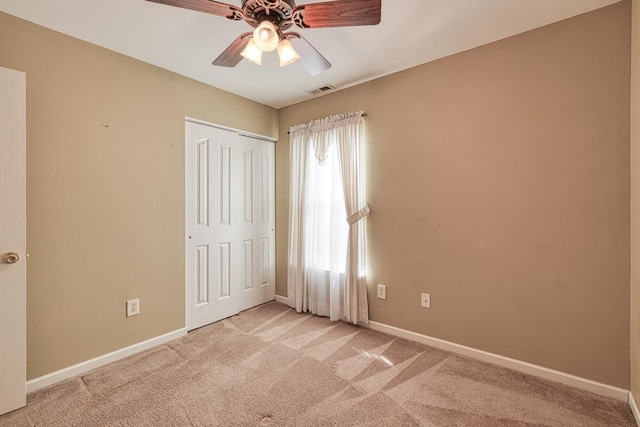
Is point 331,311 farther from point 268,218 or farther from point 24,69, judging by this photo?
point 24,69

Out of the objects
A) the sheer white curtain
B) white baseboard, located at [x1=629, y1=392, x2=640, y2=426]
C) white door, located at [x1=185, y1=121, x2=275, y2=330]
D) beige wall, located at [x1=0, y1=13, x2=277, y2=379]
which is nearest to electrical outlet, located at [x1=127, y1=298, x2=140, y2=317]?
beige wall, located at [x1=0, y1=13, x2=277, y2=379]

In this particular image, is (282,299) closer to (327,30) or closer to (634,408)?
(327,30)

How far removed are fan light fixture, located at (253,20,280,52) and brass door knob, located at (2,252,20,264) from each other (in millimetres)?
1897

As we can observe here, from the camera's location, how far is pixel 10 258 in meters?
1.75

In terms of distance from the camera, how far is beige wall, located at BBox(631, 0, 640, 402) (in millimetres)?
1657

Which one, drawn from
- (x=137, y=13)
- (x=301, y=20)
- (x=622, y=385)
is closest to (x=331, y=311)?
(x=622, y=385)

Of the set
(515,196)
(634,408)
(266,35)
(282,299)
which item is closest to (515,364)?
(634,408)

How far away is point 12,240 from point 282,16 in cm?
206

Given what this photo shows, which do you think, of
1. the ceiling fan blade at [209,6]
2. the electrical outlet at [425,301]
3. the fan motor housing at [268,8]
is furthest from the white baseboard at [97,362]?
the fan motor housing at [268,8]

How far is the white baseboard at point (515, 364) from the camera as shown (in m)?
1.85

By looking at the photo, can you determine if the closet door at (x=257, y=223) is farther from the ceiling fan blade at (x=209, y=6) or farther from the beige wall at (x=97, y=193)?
the ceiling fan blade at (x=209, y=6)

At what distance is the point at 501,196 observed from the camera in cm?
220

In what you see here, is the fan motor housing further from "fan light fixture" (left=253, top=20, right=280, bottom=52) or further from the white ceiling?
the white ceiling

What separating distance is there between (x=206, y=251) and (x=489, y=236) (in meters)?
2.57
